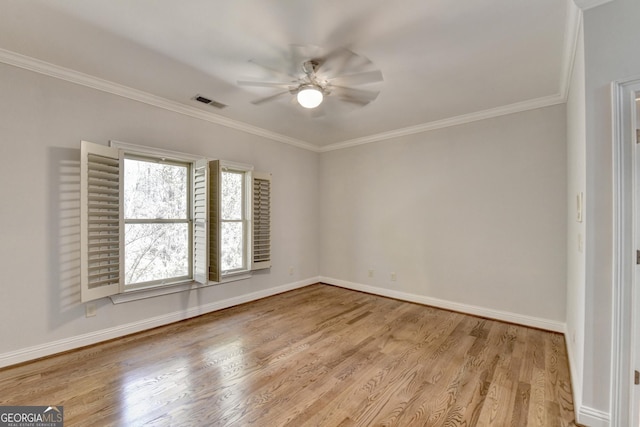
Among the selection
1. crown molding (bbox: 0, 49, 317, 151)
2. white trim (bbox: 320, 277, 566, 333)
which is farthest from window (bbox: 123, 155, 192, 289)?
white trim (bbox: 320, 277, 566, 333)

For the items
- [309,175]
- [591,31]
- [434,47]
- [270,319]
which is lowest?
[270,319]

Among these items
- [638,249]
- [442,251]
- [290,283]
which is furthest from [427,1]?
[290,283]

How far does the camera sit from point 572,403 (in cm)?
196

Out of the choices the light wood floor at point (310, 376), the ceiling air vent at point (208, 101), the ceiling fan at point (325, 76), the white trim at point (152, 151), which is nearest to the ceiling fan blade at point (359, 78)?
the ceiling fan at point (325, 76)

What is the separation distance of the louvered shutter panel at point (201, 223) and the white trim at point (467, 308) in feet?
8.46

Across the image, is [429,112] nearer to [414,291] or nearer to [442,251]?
[442,251]

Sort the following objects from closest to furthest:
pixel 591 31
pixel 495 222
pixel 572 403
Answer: pixel 591 31, pixel 572 403, pixel 495 222

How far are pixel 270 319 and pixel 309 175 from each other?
274 centimetres

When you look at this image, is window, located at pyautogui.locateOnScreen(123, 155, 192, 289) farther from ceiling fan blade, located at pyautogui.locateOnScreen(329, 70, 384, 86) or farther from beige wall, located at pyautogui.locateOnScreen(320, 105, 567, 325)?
beige wall, located at pyautogui.locateOnScreen(320, 105, 567, 325)

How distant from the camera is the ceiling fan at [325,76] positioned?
86.2 inches

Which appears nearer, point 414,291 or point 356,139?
point 414,291

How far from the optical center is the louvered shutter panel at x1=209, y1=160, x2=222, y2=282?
11.6 ft

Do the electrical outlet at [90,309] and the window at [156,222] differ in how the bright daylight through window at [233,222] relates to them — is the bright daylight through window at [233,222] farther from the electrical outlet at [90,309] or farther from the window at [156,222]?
the electrical outlet at [90,309]

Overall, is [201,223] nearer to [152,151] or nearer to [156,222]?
[156,222]
